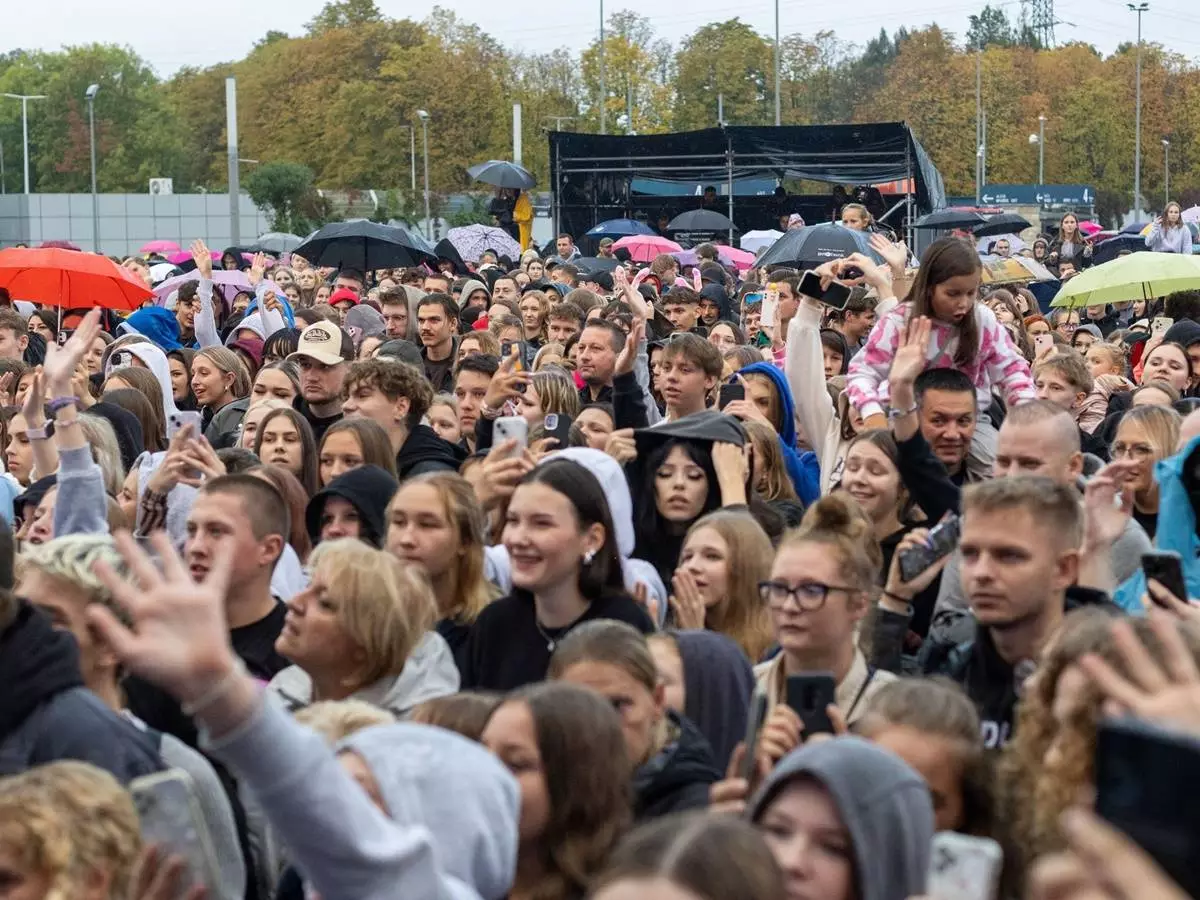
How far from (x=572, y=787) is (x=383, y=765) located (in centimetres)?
47

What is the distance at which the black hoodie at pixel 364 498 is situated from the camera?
6.90 metres

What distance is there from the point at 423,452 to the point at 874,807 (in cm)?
539

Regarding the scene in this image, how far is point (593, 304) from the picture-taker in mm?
14523

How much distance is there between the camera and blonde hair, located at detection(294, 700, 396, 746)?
432 centimetres

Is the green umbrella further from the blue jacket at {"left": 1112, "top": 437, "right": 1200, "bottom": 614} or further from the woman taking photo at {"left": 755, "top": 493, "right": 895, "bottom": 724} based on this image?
the woman taking photo at {"left": 755, "top": 493, "right": 895, "bottom": 724}

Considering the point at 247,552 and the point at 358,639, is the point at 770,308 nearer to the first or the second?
the point at 247,552

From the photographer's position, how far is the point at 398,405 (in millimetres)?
8945

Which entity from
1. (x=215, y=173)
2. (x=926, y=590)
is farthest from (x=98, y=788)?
(x=215, y=173)

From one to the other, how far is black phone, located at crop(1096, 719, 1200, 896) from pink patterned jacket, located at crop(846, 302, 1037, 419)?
534 centimetres

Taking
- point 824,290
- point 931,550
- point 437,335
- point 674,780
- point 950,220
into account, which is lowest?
point 674,780

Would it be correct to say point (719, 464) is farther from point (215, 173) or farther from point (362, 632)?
point (215, 173)

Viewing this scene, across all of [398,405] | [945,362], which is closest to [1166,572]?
[945,362]

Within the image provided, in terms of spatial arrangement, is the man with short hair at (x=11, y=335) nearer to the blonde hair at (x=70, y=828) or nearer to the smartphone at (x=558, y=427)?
the smartphone at (x=558, y=427)

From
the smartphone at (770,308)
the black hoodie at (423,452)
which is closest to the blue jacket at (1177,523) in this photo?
the black hoodie at (423,452)
